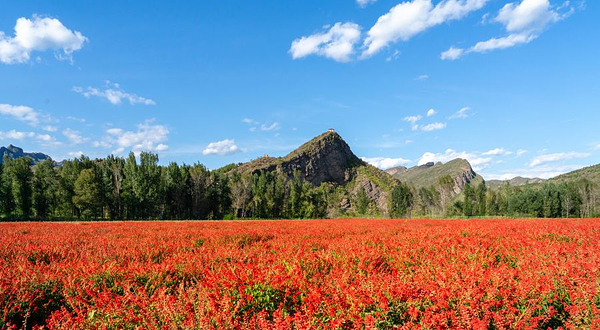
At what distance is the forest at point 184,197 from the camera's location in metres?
48.6

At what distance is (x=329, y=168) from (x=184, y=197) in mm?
128121

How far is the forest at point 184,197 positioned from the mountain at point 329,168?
6670 cm

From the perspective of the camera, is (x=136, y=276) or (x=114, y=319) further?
(x=136, y=276)

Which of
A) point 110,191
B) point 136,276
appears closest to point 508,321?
point 136,276

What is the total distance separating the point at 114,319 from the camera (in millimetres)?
3113

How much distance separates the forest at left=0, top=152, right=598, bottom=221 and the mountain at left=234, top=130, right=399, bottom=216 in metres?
66.7

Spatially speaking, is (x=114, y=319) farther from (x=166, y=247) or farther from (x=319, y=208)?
(x=319, y=208)

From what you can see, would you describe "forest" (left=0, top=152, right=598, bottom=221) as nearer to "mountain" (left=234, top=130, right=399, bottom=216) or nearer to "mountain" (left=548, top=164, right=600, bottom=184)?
"mountain" (left=548, top=164, right=600, bottom=184)

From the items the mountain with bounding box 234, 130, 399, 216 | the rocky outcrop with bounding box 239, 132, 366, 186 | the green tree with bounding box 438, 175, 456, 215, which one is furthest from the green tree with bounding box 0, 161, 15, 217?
the rocky outcrop with bounding box 239, 132, 366, 186

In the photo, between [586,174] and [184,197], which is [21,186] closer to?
[184,197]

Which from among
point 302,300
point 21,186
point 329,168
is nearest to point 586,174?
point 329,168

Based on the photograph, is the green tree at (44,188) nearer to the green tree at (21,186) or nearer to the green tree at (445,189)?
the green tree at (21,186)

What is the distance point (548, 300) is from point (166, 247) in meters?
7.69

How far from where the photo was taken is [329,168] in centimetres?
18488
